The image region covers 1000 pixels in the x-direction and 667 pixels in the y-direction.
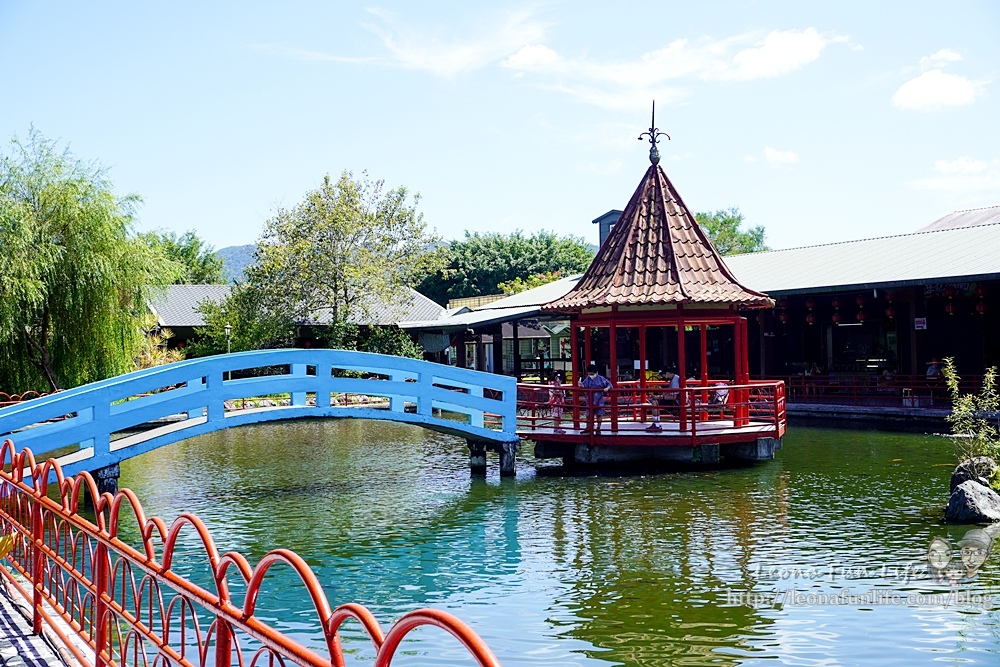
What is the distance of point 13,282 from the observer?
73.0 ft

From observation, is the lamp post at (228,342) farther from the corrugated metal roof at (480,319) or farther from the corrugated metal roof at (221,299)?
the corrugated metal roof at (480,319)

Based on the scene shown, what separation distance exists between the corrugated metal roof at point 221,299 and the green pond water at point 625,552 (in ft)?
61.8

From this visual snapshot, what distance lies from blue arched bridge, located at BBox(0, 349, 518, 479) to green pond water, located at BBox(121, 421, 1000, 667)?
1.02 metres

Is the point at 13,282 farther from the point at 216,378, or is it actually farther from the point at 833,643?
the point at 833,643

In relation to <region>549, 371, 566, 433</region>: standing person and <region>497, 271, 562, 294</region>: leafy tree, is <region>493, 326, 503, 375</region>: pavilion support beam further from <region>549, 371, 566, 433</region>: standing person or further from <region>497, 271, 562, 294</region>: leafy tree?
<region>497, 271, 562, 294</region>: leafy tree

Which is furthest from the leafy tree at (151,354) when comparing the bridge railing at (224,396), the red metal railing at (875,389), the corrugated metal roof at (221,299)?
the red metal railing at (875,389)

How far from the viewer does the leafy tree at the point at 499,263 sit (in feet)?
195

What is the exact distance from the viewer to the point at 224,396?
14.9 metres

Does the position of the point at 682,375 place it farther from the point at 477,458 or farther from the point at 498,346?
the point at 498,346

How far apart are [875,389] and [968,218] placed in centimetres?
2006

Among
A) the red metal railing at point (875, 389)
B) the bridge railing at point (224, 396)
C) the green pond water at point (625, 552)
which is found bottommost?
the green pond water at point (625, 552)

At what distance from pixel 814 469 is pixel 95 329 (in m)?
17.3

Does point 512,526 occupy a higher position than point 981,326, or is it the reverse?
point 981,326

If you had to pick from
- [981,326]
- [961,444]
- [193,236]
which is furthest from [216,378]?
[193,236]
